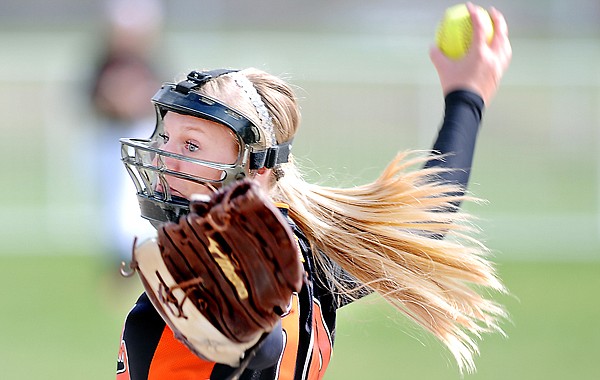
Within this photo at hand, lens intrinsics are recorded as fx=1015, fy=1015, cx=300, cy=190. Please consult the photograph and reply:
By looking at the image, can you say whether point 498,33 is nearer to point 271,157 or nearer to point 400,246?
point 400,246

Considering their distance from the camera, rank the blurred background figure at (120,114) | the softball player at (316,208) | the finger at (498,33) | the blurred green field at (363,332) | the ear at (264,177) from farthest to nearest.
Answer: the blurred background figure at (120,114) → the blurred green field at (363,332) → the finger at (498,33) → the ear at (264,177) → the softball player at (316,208)

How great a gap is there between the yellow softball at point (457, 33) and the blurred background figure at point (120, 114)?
4631mm

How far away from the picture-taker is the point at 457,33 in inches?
123

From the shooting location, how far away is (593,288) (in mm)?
8414

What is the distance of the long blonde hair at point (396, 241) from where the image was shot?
268cm

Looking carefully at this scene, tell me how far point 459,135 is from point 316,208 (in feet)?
1.70

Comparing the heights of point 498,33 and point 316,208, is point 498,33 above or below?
above

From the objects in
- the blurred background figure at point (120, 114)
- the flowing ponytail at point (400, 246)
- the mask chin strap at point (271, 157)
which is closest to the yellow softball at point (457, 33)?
the flowing ponytail at point (400, 246)

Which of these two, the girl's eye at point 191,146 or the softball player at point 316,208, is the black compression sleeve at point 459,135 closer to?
the softball player at point 316,208

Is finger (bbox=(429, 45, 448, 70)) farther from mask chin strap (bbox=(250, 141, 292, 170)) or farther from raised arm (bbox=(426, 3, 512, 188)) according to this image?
mask chin strap (bbox=(250, 141, 292, 170))

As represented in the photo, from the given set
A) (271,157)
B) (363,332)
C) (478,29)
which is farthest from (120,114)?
(271,157)

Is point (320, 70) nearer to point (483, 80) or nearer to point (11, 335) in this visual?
point (11, 335)

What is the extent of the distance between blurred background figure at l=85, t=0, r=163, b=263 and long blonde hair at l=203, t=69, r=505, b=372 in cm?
→ 485

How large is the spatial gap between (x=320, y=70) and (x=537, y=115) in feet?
10.8
